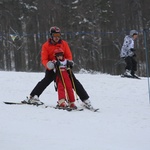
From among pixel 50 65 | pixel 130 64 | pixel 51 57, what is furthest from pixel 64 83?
pixel 130 64

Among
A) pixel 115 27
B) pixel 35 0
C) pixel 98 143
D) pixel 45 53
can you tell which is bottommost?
pixel 98 143

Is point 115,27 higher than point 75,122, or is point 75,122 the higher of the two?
point 115,27

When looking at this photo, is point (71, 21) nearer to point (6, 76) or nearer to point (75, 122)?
point (6, 76)

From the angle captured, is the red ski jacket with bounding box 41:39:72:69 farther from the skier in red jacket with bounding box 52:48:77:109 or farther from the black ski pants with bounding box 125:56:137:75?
the black ski pants with bounding box 125:56:137:75

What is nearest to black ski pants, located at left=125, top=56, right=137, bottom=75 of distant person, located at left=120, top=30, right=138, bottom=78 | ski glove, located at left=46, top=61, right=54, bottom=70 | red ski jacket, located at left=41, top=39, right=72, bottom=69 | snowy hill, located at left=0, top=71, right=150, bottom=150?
distant person, located at left=120, top=30, right=138, bottom=78

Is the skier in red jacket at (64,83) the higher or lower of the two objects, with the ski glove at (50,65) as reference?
lower

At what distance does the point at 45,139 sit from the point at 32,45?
115ft

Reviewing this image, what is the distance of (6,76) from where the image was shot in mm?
11117

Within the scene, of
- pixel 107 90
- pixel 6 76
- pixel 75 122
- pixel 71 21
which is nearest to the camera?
pixel 75 122

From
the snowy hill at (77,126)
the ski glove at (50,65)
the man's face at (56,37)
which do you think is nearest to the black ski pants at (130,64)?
the snowy hill at (77,126)

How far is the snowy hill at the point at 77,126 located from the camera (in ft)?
13.2

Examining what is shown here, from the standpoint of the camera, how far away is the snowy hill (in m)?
4.02

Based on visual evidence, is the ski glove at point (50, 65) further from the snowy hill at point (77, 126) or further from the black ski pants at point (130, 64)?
the black ski pants at point (130, 64)

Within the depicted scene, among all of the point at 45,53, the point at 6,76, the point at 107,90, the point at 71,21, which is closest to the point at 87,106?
the point at 45,53
